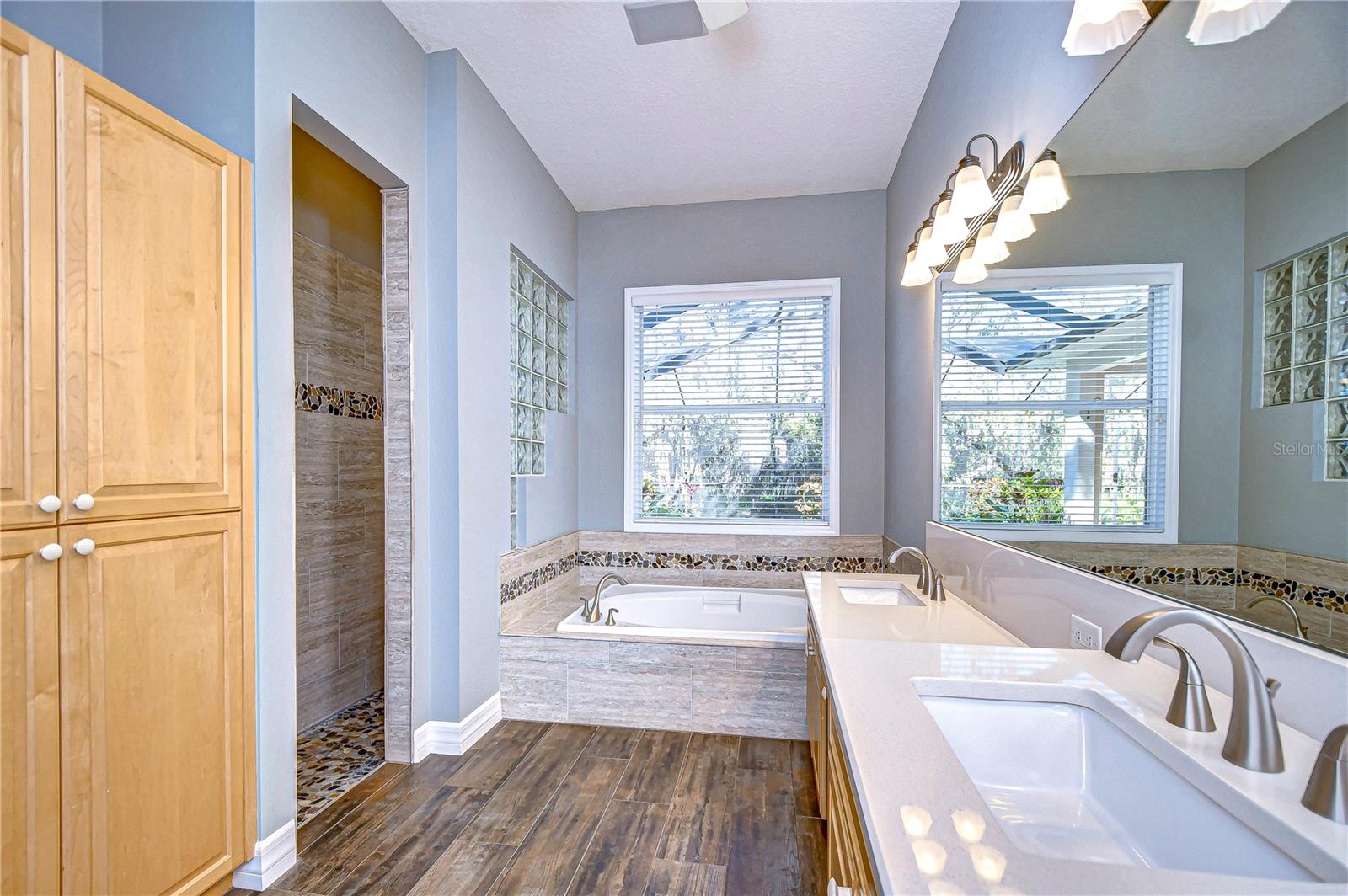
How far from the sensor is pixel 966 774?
842 mm

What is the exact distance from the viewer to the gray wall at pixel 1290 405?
74cm

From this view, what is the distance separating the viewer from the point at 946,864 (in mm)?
652

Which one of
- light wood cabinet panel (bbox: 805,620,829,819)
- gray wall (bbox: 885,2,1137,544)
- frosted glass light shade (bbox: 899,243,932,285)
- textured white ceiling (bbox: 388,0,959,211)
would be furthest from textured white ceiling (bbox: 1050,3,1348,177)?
textured white ceiling (bbox: 388,0,959,211)

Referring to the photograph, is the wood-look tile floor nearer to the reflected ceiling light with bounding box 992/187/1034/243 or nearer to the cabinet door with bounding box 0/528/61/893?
the cabinet door with bounding box 0/528/61/893

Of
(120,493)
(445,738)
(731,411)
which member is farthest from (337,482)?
(731,411)

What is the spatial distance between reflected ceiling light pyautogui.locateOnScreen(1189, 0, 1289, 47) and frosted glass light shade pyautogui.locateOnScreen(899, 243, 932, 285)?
148cm

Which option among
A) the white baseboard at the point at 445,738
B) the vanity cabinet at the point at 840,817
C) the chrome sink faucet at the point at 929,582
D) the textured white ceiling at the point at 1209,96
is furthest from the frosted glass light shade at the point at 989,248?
the white baseboard at the point at 445,738

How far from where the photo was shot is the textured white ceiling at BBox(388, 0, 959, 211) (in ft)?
7.73

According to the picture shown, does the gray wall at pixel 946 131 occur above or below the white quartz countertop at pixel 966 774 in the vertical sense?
above

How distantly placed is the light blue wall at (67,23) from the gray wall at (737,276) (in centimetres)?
255

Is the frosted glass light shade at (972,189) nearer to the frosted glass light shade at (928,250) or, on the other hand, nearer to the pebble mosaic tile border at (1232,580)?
the frosted glass light shade at (928,250)

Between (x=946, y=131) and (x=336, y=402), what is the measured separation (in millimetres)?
2937

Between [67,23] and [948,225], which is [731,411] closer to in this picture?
[948,225]

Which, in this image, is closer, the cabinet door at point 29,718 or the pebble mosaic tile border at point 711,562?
the cabinet door at point 29,718
